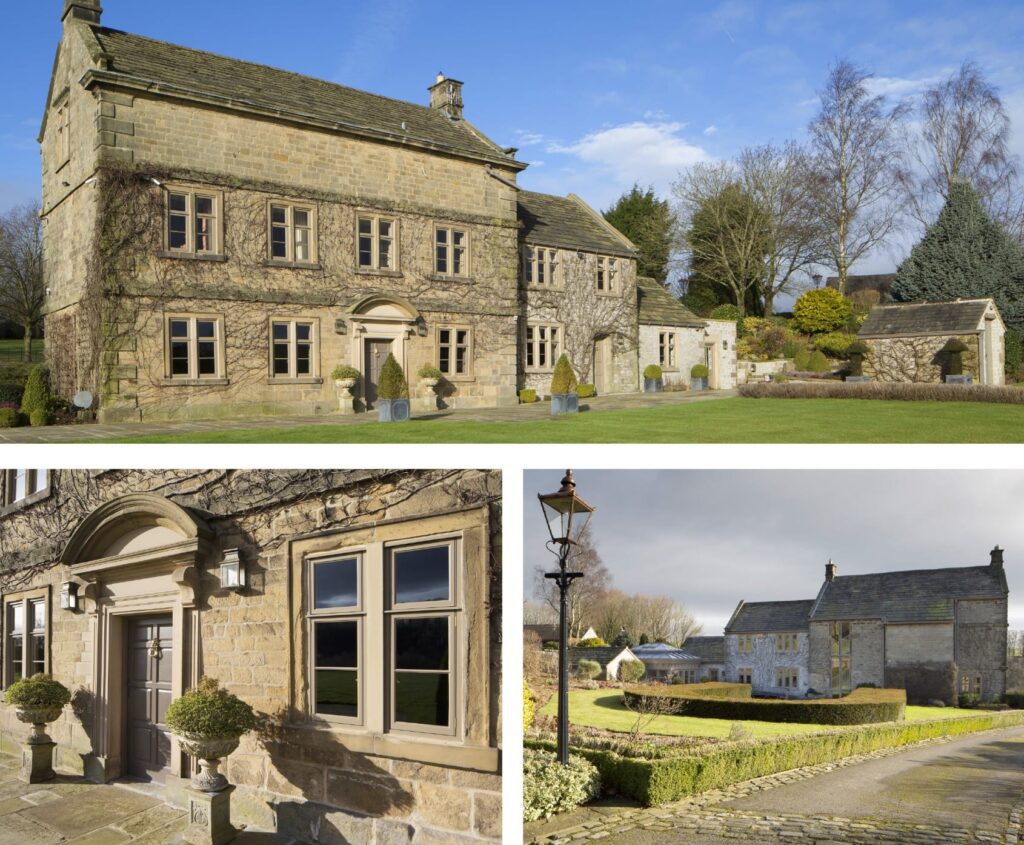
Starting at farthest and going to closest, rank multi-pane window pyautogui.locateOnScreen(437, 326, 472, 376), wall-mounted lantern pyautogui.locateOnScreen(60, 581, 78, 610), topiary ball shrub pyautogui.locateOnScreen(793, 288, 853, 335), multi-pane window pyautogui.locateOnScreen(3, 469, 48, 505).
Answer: topiary ball shrub pyautogui.locateOnScreen(793, 288, 853, 335) → multi-pane window pyautogui.locateOnScreen(437, 326, 472, 376) → multi-pane window pyautogui.locateOnScreen(3, 469, 48, 505) → wall-mounted lantern pyautogui.locateOnScreen(60, 581, 78, 610)

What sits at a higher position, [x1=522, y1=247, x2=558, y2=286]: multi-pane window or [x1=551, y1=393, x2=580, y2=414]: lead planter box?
[x1=522, y1=247, x2=558, y2=286]: multi-pane window

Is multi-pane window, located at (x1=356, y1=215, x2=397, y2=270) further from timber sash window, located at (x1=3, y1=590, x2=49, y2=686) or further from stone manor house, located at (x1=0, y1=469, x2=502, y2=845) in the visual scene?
timber sash window, located at (x1=3, y1=590, x2=49, y2=686)

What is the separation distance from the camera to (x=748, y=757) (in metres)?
10.3

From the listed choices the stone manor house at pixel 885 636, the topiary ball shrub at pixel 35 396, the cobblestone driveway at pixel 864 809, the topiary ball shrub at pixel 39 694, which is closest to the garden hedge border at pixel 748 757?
the cobblestone driveway at pixel 864 809

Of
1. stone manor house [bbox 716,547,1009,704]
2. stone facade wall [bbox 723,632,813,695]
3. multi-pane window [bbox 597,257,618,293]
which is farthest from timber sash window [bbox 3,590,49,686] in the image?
multi-pane window [bbox 597,257,618,293]

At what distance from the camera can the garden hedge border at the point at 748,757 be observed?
943 cm

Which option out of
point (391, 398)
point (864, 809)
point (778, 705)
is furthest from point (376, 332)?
point (864, 809)

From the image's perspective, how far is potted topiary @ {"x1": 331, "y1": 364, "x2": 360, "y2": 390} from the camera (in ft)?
56.2

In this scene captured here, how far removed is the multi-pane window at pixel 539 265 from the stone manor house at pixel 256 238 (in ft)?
4.76

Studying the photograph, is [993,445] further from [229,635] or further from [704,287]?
[704,287]

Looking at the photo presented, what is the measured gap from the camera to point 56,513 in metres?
12.8

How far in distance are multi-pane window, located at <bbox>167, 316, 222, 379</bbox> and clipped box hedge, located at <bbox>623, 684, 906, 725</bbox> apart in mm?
9597

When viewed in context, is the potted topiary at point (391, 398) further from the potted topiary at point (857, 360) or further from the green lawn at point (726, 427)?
the potted topiary at point (857, 360)

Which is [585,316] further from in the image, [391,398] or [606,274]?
[391,398]
